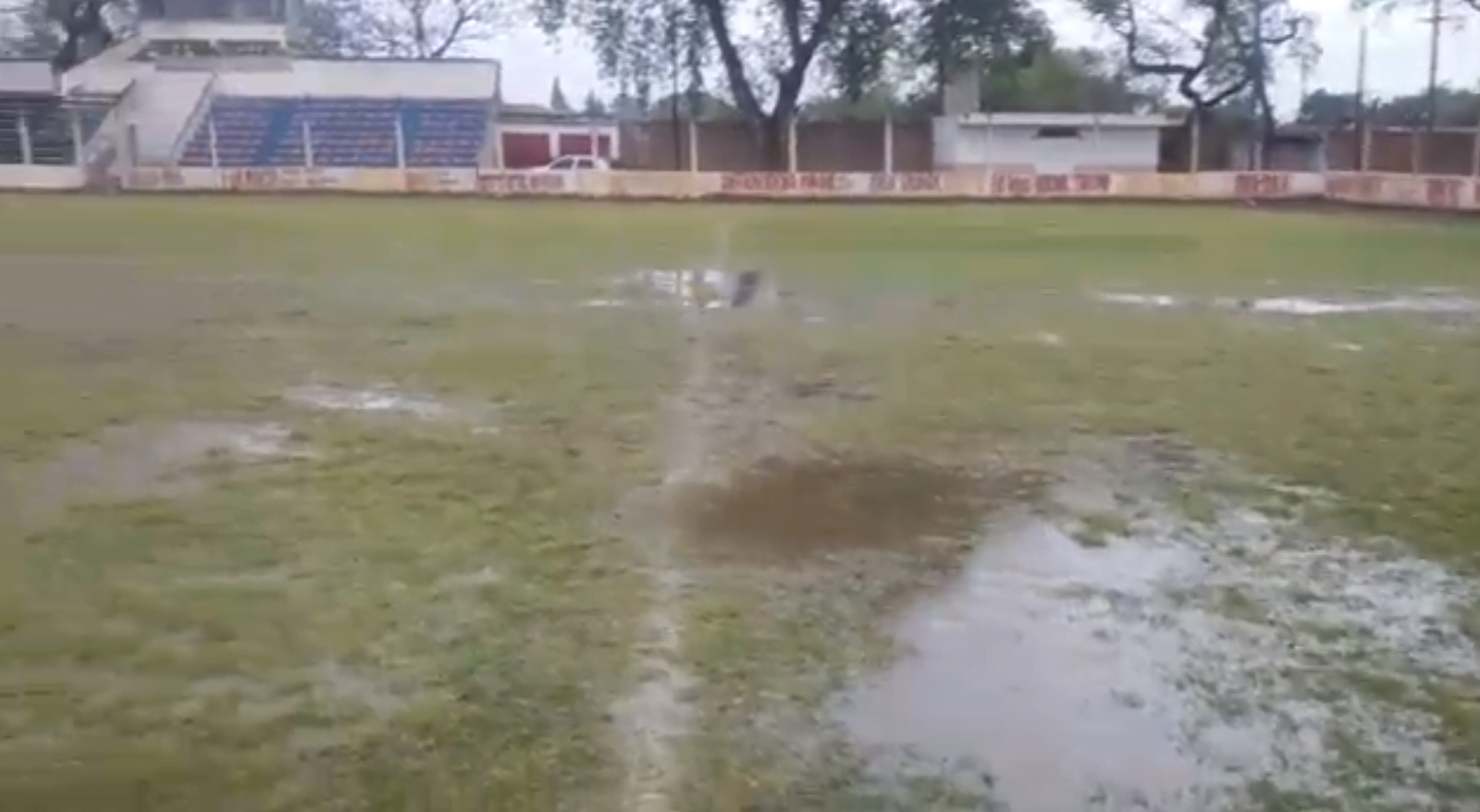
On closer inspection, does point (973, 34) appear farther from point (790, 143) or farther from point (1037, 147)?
point (790, 143)

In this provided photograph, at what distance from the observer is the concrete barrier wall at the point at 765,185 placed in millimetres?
34469

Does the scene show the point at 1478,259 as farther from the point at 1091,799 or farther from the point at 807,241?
the point at 1091,799

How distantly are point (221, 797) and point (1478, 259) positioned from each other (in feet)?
67.2

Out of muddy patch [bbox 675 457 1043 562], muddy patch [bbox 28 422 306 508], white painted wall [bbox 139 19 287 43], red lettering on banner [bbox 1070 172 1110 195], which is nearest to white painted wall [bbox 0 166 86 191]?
white painted wall [bbox 139 19 287 43]

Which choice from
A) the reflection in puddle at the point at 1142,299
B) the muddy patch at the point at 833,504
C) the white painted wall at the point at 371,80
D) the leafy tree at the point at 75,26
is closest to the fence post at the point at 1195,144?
the white painted wall at the point at 371,80

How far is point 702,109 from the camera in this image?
151 ft

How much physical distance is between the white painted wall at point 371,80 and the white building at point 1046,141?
13544 mm

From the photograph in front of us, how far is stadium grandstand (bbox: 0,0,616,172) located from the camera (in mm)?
42250

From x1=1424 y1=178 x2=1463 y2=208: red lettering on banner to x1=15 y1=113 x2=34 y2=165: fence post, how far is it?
3427 centimetres

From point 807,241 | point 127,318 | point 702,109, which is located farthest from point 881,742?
point 702,109

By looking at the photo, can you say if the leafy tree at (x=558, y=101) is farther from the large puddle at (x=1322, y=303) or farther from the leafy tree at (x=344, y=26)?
the large puddle at (x=1322, y=303)

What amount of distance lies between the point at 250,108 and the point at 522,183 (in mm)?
12982

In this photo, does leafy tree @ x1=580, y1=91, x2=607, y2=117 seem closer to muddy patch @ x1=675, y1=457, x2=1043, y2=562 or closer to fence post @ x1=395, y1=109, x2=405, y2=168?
fence post @ x1=395, y1=109, x2=405, y2=168

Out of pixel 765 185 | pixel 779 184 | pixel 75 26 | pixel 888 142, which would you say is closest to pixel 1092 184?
pixel 779 184
